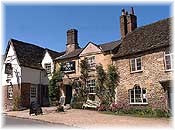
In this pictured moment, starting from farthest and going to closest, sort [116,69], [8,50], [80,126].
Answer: [8,50] → [116,69] → [80,126]

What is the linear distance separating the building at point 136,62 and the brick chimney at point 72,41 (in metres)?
3.16

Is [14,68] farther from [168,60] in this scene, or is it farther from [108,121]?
[168,60]

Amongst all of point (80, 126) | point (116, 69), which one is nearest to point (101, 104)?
point (116, 69)

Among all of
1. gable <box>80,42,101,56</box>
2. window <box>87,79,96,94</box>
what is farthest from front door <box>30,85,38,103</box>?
window <box>87,79,96,94</box>

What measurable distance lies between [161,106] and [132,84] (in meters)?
3.60

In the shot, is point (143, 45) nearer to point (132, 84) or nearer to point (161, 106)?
point (132, 84)

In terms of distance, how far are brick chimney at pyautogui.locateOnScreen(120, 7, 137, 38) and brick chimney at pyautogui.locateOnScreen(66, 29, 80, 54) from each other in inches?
281

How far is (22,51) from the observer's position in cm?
3306

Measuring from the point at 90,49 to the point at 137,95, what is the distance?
8.03 metres

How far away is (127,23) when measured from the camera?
3047 cm

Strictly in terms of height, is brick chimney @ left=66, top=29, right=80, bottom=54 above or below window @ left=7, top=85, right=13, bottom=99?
above

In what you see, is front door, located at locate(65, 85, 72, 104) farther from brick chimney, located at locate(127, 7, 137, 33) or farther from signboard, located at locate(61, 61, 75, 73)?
brick chimney, located at locate(127, 7, 137, 33)

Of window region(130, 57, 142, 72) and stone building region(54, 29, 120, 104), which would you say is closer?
window region(130, 57, 142, 72)

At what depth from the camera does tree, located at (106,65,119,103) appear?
85.9 feet
